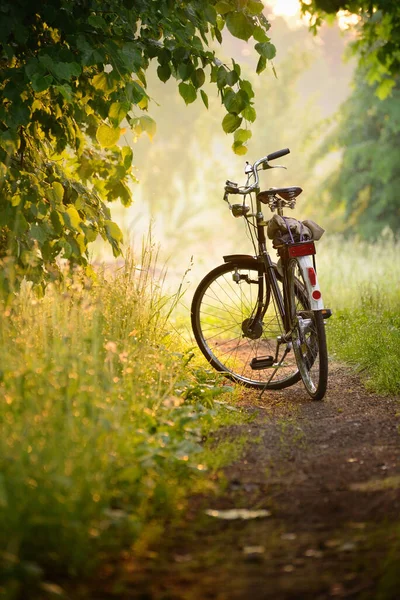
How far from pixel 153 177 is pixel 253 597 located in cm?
2791

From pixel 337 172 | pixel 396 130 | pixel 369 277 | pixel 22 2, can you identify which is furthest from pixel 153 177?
pixel 22 2

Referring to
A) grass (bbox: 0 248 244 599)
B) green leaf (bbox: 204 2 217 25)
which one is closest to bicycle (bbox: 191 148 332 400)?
green leaf (bbox: 204 2 217 25)

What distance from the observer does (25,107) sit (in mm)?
4410

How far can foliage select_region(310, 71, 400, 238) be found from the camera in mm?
15422

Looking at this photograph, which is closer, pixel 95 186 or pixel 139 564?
pixel 139 564

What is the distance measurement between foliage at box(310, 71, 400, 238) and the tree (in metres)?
10.7

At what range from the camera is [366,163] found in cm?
1605

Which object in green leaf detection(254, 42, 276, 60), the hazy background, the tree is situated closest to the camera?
the tree

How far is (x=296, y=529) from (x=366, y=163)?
1396cm

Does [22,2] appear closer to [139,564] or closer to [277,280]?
[277,280]

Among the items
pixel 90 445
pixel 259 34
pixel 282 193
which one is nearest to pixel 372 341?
pixel 282 193

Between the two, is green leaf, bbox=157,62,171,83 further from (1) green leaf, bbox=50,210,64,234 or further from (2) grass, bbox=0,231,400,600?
(2) grass, bbox=0,231,400,600

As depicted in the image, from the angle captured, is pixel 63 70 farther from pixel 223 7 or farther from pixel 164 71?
pixel 223 7

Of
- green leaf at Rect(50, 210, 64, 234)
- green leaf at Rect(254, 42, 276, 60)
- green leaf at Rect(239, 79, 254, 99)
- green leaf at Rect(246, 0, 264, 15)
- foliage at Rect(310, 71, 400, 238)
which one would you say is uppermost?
foliage at Rect(310, 71, 400, 238)
